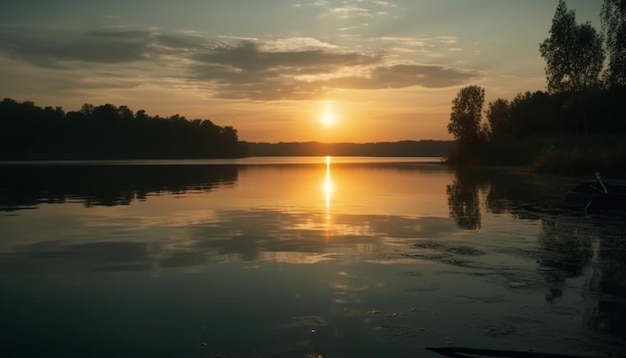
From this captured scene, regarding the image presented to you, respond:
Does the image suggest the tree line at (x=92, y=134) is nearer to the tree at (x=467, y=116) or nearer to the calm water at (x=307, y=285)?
the tree at (x=467, y=116)

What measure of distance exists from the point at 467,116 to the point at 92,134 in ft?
351

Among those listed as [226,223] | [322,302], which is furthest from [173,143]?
[322,302]

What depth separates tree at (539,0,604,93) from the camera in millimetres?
61969

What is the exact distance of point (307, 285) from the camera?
10.9m

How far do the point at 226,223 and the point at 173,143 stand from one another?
171 m

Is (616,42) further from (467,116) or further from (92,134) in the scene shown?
(92,134)

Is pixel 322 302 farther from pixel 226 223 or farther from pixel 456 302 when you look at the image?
pixel 226 223

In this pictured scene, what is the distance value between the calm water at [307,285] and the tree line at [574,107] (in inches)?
1225

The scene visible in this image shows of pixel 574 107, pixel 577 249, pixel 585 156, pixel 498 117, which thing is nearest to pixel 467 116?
pixel 498 117

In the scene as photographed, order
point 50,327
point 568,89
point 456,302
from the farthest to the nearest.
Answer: point 568,89 < point 456,302 < point 50,327

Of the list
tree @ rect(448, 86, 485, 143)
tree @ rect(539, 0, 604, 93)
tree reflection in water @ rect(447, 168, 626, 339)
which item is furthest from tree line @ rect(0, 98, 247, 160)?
tree reflection in water @ rect(447, 168, 626, 339)

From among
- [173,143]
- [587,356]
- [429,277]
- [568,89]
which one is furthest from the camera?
[173,143]

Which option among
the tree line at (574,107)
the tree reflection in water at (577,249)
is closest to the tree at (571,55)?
the tree line at (574,107)

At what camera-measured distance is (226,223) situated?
20812 mm
